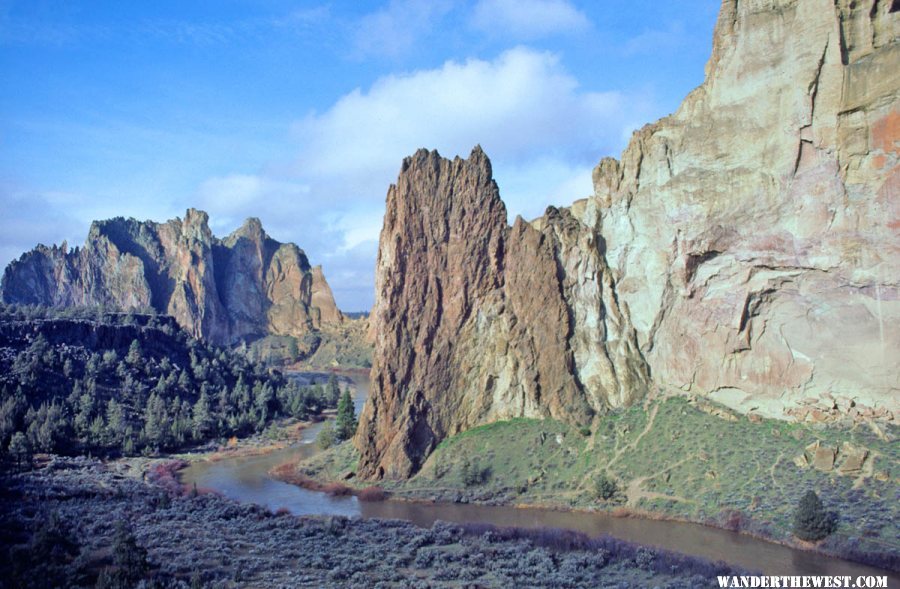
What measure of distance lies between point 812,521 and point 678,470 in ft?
31.9

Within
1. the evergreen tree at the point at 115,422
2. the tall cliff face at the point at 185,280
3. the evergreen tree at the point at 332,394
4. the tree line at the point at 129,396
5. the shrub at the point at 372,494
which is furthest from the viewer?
the tall cliff face at the point at 185,280

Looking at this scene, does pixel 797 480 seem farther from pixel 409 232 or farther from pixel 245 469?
pixel 245 469

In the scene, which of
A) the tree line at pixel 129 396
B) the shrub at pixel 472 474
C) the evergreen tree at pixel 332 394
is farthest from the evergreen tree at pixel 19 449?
the evergreen tree at pixel 332 394

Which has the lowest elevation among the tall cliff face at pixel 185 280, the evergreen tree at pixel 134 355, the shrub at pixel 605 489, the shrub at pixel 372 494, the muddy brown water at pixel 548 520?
the muddy brown water at pixel 548 520

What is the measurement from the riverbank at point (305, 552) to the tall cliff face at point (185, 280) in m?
144

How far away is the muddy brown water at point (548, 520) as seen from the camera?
3300 cm

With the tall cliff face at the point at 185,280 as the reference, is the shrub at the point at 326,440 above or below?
below

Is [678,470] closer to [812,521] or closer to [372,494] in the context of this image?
[812,521]

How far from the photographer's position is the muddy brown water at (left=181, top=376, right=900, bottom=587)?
1299 inches

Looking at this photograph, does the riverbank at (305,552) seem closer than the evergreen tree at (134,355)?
Yes

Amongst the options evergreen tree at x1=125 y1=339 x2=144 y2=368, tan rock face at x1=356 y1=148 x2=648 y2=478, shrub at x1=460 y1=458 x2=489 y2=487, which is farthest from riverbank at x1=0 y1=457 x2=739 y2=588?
evergreen tree at x1=125 y1=339 x2=144 y2=368

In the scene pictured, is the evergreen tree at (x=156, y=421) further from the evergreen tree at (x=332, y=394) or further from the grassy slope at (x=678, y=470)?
the evergreen tree at (x=332, y=394)

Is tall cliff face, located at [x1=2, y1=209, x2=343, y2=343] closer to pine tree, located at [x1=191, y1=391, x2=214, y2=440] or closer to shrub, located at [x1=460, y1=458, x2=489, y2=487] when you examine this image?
pine tree, located at [x1=191, y1=391, x2=214, y2=440]

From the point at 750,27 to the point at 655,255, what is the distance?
15796 mm
